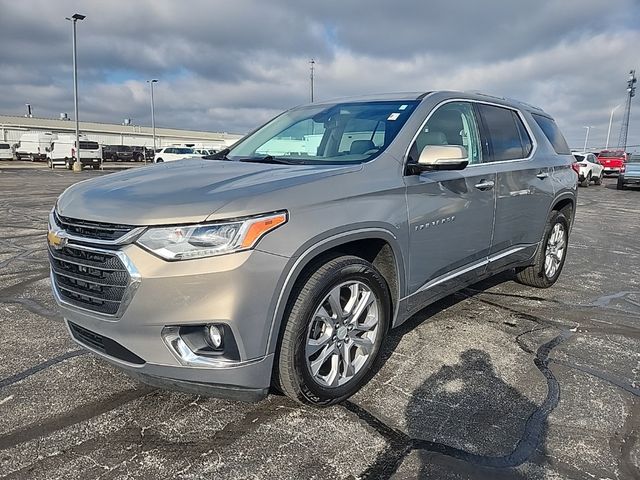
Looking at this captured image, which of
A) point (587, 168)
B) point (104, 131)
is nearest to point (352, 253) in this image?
point (587, 168)

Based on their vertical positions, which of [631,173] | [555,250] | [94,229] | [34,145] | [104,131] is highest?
[104,131]

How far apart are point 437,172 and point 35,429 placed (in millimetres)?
2822

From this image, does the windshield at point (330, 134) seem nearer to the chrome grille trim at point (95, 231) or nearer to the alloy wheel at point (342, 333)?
the alloy wheel at point (342, 333)

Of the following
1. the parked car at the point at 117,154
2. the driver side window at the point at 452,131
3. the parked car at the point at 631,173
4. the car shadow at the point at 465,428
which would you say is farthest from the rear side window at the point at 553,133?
the parked car at the point at 117,154

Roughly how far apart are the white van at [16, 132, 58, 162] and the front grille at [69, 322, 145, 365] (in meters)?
47.5

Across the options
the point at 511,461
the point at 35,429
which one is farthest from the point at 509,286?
the point at 35,429

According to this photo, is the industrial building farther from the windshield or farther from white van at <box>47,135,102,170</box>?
the windshield

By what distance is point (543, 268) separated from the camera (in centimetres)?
516

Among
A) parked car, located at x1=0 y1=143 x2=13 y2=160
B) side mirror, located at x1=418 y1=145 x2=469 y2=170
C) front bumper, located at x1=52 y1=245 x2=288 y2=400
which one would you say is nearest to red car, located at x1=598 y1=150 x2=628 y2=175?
side mirror, located at x1=418 y1=145 x2=469 y2=170

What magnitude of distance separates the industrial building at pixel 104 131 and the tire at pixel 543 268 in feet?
149

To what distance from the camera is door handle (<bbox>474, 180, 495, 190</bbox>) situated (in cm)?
380

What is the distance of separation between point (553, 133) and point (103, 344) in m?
4.97

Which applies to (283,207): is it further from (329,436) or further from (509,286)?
(509,286)

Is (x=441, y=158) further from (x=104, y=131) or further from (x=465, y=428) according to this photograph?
(x=104, y=131)
